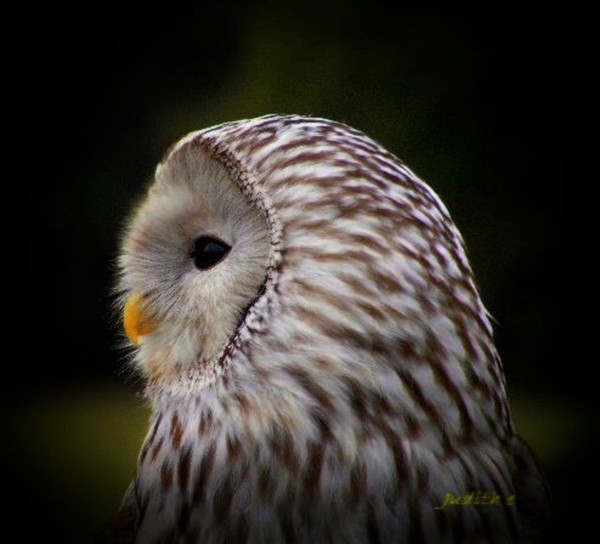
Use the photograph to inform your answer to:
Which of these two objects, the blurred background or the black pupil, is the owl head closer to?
the black pupil

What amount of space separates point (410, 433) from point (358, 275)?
16 cm

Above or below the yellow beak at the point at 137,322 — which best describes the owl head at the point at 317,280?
above

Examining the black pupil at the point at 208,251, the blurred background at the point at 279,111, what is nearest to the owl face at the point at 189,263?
the black pupil at the point at 208,251

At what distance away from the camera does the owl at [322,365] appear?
2.60 ft

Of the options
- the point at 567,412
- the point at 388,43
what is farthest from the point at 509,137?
the point at 567,412

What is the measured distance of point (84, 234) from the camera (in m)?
1.48

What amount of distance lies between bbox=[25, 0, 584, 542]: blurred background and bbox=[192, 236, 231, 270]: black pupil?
0.79 ft

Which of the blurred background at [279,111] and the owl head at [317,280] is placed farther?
the blurred background at [279,111]

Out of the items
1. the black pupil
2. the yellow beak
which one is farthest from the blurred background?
the black pupil

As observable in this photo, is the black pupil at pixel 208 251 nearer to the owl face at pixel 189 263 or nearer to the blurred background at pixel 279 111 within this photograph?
the owl face at pixel 189 263

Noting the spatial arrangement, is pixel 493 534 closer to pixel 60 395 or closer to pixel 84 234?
pixel 60 395

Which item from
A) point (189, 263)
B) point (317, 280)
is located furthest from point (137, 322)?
point (317, 280)

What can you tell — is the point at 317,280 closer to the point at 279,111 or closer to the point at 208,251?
the point at 208,251

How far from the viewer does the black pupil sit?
87 cm
